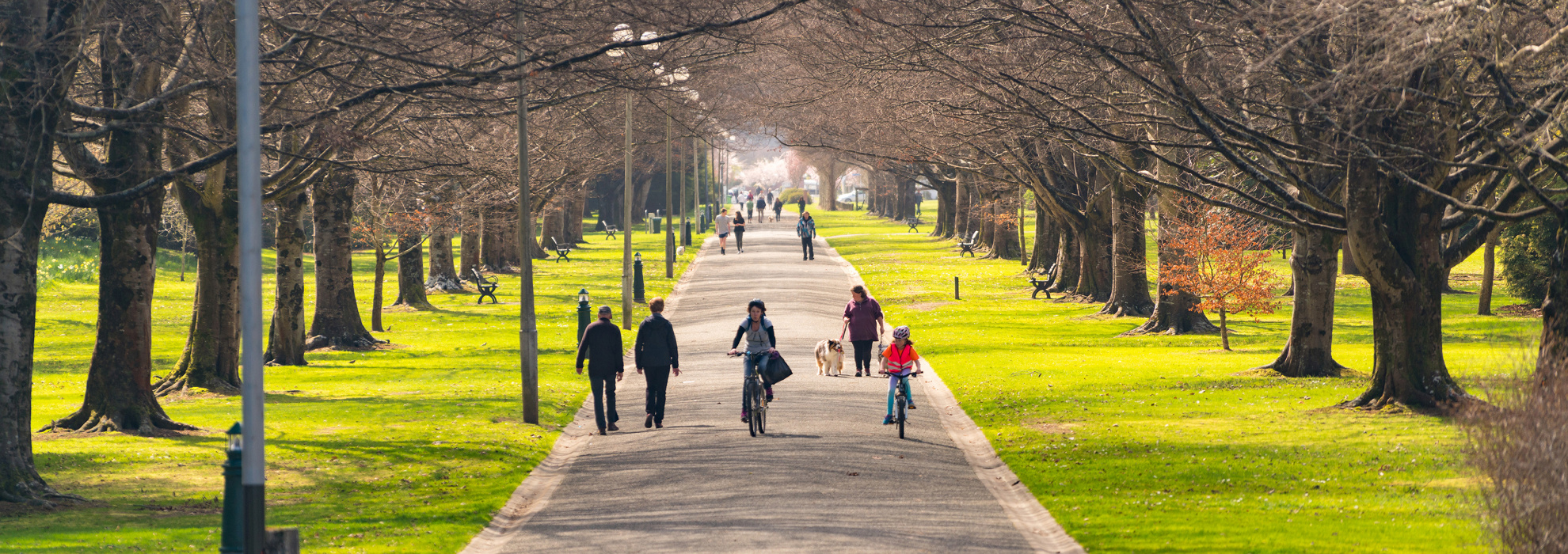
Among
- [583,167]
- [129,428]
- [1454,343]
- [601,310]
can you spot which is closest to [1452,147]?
[601,310]

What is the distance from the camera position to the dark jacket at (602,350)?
15.9 metres

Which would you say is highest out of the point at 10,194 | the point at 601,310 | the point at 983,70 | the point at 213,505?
the point at 983,70

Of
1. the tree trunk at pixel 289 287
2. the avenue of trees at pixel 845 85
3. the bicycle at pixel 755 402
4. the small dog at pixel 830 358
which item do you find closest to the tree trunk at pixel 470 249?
the avenue of trees at pixel 845 85

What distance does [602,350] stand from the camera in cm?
1593

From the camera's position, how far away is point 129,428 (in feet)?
51.6

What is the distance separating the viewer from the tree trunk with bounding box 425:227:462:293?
139 feet

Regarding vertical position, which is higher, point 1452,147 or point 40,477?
point 1452,147

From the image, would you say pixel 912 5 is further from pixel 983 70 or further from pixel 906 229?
pixel 906 229

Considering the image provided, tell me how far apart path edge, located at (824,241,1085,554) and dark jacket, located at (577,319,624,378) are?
3.98m

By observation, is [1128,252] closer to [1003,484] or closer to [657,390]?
[657,390]

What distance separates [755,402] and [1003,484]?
332cm

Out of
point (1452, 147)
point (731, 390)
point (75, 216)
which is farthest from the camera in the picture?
point (75, 216)

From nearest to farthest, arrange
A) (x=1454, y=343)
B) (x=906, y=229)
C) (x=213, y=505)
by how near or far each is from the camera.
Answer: (x=213, y=505)
(x=1454, y=343)
(x=906, y=229)

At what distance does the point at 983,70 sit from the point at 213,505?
33.5 ft
